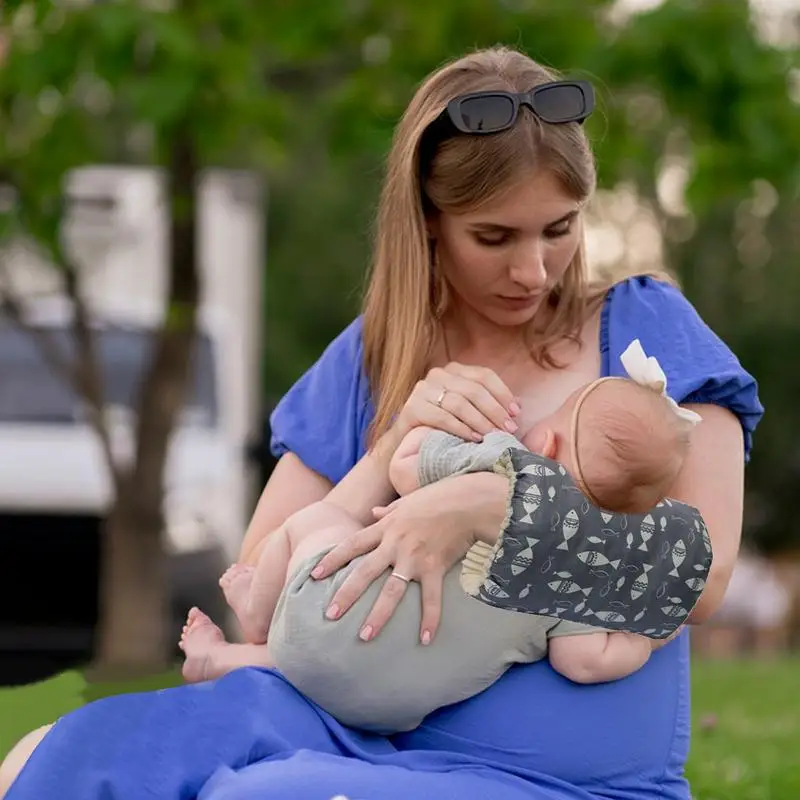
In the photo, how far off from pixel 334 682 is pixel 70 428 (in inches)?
290

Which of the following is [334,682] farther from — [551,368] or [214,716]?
[551,368]

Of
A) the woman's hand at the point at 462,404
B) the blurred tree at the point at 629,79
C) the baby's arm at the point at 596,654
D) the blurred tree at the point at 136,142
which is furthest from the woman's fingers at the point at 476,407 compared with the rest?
the blurred tree at the point at 136,142

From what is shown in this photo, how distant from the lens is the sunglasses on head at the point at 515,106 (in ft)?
9.04

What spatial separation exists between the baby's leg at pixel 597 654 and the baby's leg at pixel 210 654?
0.44m

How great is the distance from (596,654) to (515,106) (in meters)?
0.87

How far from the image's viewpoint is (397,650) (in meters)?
2.40

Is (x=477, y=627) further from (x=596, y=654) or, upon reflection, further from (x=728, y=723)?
(x=728, y=723)

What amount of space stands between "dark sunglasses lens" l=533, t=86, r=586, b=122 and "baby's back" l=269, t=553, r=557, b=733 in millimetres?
769

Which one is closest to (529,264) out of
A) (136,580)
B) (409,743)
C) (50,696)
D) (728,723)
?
(409,743)

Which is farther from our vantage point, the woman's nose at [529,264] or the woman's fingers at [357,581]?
the woman's nose at [529,264]

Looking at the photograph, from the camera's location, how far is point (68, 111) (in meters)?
7.53

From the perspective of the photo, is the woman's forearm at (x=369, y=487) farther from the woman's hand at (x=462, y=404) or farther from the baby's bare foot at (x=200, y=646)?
the baby's bare foot at (x=200, y=646)

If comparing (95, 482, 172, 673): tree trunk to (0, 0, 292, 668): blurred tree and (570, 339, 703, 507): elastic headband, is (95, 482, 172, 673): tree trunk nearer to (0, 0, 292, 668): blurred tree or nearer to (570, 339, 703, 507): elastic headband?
(0, 0, 292, 668): blurred tree

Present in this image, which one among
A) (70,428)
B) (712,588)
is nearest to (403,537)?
(712,588)
